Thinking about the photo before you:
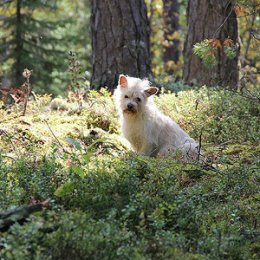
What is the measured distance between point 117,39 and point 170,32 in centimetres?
1511

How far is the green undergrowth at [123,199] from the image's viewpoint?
463 centimetres

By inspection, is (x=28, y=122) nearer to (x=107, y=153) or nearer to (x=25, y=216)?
(x=107, y=153)

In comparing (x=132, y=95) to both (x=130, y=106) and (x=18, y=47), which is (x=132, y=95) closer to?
(x=130, y=106)

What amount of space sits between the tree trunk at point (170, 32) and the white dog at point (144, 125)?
50.9 feet

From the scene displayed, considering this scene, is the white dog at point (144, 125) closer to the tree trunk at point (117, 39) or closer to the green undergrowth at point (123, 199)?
the green undergrowth at point (123, 199)

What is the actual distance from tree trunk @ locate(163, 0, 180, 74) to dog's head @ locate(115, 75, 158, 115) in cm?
1537

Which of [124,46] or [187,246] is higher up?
[124,46]

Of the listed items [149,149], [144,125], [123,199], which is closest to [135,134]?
[144,125]

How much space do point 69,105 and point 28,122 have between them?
169 centimetres

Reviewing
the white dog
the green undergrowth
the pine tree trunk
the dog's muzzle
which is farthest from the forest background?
the pine tree trunk

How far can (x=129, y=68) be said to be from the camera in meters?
12.3

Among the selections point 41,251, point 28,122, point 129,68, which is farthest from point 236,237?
point 129,68

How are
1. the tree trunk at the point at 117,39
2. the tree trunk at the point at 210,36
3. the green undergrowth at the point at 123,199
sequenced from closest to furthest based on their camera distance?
the green undergrowth at the point at 123,199
the tree trunk at the point at 117,39
the tree trunk at the point at 210,36

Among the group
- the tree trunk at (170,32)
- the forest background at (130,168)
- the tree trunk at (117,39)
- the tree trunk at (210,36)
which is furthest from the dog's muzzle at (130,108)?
the tree trunk at (170,32)
